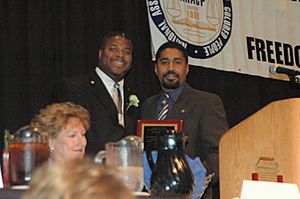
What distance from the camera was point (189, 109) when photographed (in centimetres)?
423

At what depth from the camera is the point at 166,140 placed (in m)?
2.43

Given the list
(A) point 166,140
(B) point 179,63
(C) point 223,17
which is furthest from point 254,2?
(A) point 166,140

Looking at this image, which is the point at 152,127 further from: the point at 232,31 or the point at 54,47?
the point at 232,31

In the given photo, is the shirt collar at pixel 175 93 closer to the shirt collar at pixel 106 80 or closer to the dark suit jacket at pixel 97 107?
the dark suit jacket at pixel 97 107

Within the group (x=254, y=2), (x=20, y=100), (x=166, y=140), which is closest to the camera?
(x=166, y=140)

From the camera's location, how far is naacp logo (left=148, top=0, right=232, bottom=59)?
215 inches

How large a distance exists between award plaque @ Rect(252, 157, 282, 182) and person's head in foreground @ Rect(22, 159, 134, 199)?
227 cm

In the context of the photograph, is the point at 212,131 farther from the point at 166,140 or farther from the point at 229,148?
the point at 166,140

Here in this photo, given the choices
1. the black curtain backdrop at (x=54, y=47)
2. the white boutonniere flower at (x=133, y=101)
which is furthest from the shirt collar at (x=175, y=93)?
the black curtain backdrop at (x=54, y=47)

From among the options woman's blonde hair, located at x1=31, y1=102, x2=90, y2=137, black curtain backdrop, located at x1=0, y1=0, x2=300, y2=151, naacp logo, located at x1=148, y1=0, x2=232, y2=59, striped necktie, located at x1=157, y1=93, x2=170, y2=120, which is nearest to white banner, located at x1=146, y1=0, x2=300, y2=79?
naacp logo, located at x1=148, y1=0, x2=232, y2=59

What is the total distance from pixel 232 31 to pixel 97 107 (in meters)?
1.85

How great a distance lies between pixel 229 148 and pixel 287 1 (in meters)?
3.09

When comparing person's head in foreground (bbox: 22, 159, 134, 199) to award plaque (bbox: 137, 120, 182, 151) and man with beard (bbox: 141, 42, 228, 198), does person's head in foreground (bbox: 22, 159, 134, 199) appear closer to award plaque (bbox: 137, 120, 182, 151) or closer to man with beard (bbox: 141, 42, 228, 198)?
award plaque (bbox: 137, 120, 182, 151)

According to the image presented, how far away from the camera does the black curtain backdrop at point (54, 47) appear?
4.83 meters
